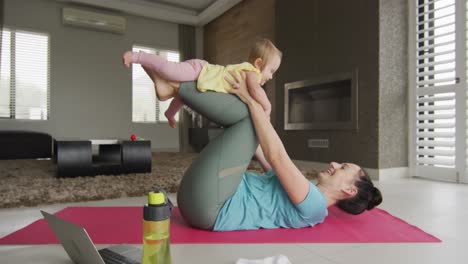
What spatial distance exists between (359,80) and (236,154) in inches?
102

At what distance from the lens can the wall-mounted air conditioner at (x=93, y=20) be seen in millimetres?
5668

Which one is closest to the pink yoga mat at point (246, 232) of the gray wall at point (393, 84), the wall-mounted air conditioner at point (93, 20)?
the gray wall at point (393, 84)

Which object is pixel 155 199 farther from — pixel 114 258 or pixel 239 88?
pixel 239 88

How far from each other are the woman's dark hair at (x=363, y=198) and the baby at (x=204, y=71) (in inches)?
22.9

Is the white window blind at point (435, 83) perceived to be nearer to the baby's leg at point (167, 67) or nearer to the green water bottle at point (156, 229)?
the baby's leg at point (167, 67)

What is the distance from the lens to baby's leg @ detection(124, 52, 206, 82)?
123 cm

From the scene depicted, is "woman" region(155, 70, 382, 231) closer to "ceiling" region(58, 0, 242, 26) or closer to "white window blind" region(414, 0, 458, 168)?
"white window blind" region(414, 0, 458, 168)

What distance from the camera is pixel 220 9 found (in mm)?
6051

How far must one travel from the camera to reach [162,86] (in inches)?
51.5

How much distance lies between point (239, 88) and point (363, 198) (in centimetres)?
80

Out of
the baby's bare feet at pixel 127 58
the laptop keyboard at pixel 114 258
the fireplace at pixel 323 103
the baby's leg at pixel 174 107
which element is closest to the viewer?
the laptop keyboard at pixel 114 258

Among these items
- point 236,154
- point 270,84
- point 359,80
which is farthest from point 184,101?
point 270,84

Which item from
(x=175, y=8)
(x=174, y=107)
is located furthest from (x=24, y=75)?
(x=174, y=107)

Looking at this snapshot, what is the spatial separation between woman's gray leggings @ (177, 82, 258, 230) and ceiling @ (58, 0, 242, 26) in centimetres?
484
